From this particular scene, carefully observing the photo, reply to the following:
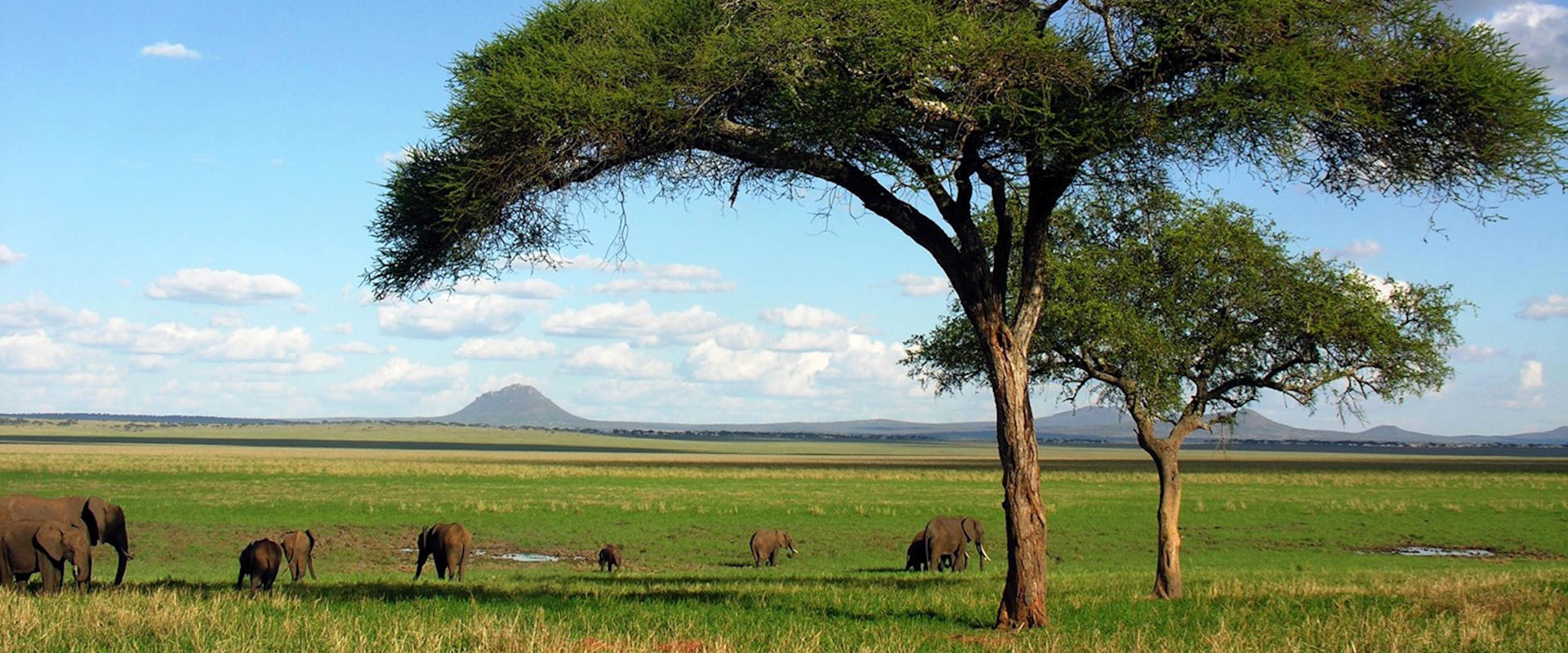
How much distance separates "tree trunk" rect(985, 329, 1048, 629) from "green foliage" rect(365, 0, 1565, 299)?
Answer: 1.16 metres

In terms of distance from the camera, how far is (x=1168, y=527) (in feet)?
70.1

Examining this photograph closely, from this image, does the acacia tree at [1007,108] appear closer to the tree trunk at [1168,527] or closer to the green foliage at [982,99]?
the green foliage at [982,99]

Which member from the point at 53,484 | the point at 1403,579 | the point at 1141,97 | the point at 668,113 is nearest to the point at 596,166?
the point at 668,113

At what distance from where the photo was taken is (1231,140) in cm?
1432

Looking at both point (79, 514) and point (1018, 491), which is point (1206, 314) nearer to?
point (1018, 491)

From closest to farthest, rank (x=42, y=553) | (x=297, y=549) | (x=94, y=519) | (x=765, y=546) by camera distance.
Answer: (x=42, y=553), (x=94, y=519), (x=297, y=549), (x=765, y=546)

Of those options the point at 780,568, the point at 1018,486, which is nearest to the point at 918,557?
the point at 780,568

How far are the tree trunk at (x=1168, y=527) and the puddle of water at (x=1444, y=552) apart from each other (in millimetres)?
17001

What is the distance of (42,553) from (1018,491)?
1360cm

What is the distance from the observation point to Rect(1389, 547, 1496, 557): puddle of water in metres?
35.8

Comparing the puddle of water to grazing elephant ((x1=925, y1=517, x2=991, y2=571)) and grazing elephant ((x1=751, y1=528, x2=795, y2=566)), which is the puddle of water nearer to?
grazing elephant ((x1=925, y1=517, x2=991, y2=571))

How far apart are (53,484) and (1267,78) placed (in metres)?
58.0

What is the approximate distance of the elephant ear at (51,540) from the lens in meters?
18.1

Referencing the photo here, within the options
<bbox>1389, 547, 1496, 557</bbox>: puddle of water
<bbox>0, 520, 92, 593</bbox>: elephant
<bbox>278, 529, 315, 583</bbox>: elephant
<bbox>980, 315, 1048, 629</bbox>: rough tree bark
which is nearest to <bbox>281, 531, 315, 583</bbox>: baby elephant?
<bbox>278, 529, 315, 583</bbox>: elephant
